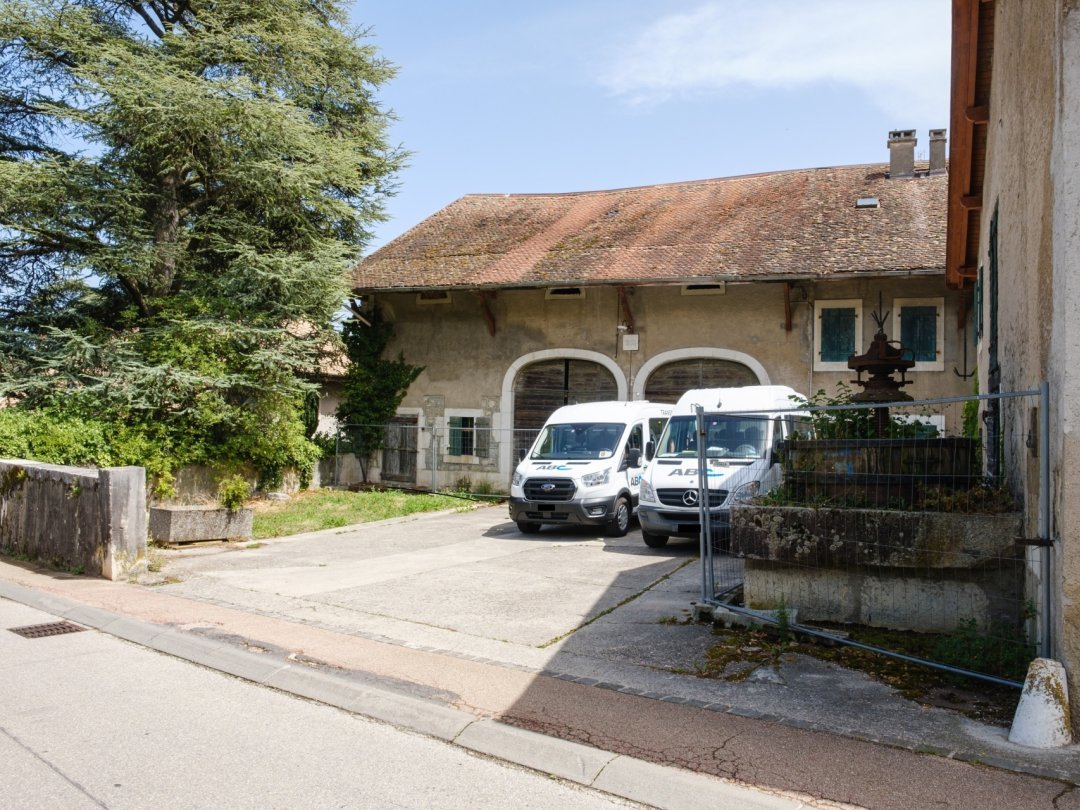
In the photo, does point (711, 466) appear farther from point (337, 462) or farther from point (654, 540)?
point (337, 462)

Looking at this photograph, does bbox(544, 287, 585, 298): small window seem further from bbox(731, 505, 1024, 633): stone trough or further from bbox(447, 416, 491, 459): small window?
bbox(731, 505, 1024, 633): stone trough

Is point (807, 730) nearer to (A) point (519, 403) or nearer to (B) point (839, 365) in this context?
(B) point (839, 365)

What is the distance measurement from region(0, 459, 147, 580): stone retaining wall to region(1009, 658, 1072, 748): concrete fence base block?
8460 mm

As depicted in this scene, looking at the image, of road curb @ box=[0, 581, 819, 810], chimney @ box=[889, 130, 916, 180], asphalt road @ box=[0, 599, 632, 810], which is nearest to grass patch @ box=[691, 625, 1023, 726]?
road curb @ box=[0, 581, 819, 810]

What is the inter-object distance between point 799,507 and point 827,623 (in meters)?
0.93

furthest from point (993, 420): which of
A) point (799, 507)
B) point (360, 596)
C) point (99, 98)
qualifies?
point (99, 98)

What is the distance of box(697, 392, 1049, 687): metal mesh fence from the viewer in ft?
19.7

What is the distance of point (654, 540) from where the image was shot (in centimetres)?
1240

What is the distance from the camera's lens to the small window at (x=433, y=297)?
21.8m

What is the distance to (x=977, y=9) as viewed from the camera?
8.50 metres

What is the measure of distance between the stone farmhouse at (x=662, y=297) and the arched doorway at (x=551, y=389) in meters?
0.03

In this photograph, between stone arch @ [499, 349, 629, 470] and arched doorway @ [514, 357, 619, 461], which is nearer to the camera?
stone arch @ [499, 349, 629, 470]

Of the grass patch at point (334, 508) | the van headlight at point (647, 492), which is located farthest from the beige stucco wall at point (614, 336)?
the van headlight at point (647, 492)

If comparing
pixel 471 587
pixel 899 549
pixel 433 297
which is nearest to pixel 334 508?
pixel 433 297
